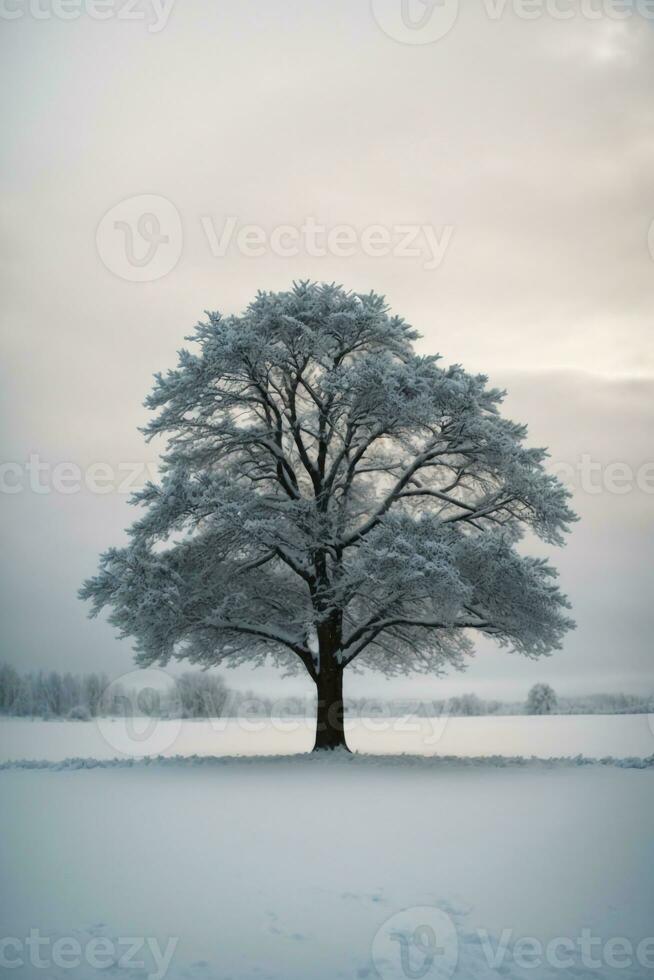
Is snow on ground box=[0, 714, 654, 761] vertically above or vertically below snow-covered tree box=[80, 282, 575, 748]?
below

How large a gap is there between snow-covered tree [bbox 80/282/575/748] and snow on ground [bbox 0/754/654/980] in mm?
6760

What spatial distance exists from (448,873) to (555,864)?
131 centimetres

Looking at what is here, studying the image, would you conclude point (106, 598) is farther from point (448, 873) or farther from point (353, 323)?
point (448, 873)

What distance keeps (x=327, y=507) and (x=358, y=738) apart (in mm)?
9075

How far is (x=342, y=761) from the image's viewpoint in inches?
758

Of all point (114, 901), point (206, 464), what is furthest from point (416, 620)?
point (114, 901)

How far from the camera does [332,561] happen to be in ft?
74.4

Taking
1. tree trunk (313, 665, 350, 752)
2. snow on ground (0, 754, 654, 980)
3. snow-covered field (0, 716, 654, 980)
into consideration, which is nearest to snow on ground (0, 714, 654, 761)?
tree trunk (313, 665, 350, 752)

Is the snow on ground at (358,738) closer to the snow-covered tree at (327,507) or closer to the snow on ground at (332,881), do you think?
the snow-covered tree at (327,507)

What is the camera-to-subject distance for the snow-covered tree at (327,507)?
2023cm

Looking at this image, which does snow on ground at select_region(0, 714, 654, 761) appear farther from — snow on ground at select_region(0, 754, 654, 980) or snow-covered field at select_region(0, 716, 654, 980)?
snow on ground at select_region(0, 754, 654, 980)

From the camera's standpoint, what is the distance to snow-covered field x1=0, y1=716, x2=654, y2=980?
6.80 meters

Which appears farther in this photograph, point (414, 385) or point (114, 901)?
point (414, 385)

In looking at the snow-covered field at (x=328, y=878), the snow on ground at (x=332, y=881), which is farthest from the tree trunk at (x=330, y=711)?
the snow on ground at (x=332, y=881)
